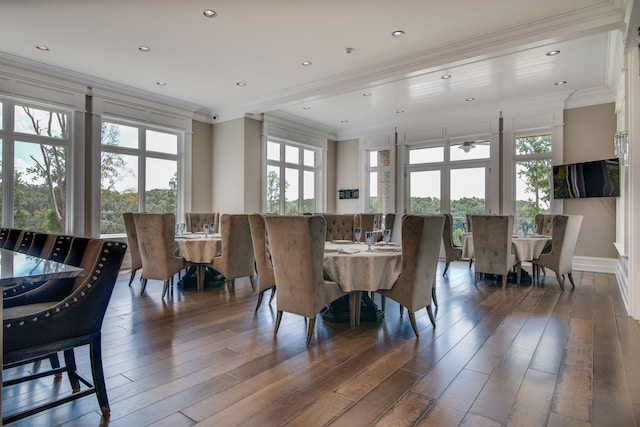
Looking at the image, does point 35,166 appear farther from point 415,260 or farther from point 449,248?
point 449,248

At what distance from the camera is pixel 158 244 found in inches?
168

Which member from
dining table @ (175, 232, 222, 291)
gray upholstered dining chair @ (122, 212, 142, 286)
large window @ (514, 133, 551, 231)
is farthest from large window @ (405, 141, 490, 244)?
gray upholstered dining chair @ (122, 212, 142, 286)

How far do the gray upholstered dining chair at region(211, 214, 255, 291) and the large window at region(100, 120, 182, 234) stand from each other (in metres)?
2.81

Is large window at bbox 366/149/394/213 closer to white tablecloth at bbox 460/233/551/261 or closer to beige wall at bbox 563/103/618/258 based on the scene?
beige wall at bbox 563/103/618/258

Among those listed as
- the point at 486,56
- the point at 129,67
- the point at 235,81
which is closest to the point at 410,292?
the point at 486,56

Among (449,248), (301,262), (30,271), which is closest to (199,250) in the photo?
(301,262)

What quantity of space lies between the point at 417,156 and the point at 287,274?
6.14 metres

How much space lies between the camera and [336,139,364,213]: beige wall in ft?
30.0

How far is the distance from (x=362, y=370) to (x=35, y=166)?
221 inches

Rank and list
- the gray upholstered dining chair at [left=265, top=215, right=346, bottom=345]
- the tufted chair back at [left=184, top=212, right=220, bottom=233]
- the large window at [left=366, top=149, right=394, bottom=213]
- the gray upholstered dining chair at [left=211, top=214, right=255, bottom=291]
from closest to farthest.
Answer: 1. the gray upholstered dining chair at [left=265, top=215, right=346, bottom=345]
2. the gray upholstered dining chair at [left=211, top=214, right=255, bottom=291]
3. the tufted chair back at [left=184, top=212, right=220, bottom=233]
4. the large window at [left=366, top=149, right=394, bottom=213]

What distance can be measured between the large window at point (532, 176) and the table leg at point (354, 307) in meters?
4.71

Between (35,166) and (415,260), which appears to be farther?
(35,166)

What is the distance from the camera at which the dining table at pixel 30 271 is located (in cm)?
129

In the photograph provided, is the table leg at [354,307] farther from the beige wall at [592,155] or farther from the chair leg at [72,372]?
the beige wall at [592,155]
